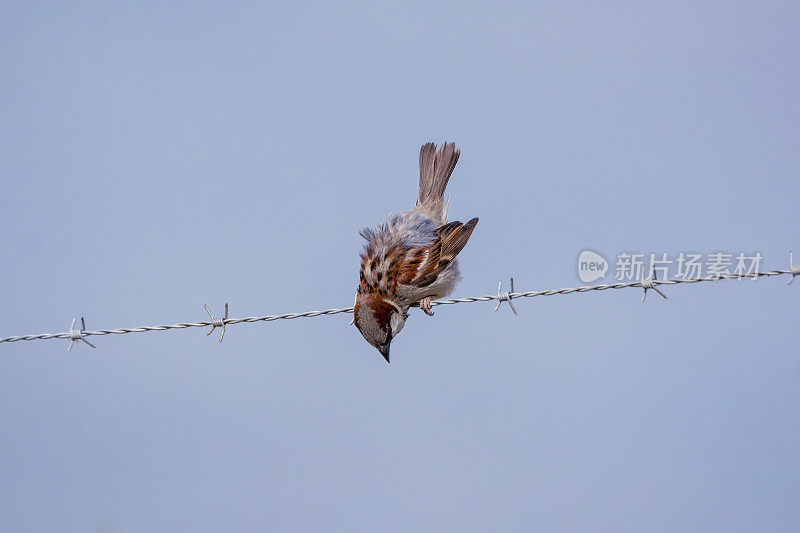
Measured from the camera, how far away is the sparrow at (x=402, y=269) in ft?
23.7

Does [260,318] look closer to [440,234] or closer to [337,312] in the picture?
[337,312]

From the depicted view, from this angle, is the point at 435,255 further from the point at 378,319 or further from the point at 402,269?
the point at 378,319

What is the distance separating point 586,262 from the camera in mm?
6078

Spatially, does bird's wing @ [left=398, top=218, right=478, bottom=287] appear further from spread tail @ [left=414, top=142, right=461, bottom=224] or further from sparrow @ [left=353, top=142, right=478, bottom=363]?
spread tail @ [left=414, top=142, right=461, bottom=224]

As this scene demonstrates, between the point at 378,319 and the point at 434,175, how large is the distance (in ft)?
7.27

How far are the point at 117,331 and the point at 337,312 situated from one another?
1536 millimetres

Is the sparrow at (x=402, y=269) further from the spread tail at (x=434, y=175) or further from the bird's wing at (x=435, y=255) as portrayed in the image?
the spread tail at (x=434, y=175)

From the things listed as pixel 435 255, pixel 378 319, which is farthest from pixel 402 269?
pixel 378 319

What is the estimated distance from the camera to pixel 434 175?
8.80 meters

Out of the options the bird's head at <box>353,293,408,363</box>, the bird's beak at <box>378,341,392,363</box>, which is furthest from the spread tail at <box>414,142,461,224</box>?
the bird's beak at <box>378,341,392,363</box>

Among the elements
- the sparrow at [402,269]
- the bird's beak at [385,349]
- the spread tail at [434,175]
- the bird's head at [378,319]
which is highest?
the spread tail at [434,175]

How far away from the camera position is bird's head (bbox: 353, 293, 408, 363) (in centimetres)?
713

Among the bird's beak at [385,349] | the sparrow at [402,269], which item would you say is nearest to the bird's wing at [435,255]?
the sparrow at [402,269]

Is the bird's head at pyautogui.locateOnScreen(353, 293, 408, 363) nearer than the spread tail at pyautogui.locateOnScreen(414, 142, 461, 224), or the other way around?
the bird's head at pyautogui.locateOnScreen(353, 293, 408, 363)
